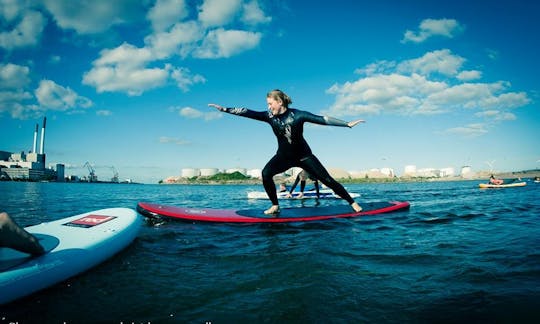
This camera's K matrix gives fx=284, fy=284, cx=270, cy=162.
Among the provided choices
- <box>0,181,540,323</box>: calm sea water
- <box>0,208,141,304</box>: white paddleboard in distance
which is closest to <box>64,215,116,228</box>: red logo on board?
<box>0,208,141,304</box>: white paddleboard in distance

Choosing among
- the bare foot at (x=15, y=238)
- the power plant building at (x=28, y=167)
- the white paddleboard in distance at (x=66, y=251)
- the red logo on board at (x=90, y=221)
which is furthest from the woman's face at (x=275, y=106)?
the power plant building at (x=28, y=167)

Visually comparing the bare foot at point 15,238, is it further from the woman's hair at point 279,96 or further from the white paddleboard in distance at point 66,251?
the woman's hair at point 279,96

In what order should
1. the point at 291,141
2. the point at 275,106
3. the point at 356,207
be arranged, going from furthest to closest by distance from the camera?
the point at 356,207 → the point at 291,141 → the point at 275,106

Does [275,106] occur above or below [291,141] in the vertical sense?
above

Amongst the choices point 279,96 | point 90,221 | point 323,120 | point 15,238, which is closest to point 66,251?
point 15,238

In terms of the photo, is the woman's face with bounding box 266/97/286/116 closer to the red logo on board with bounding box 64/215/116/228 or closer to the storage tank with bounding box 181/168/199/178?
the red logo on board with bounding box 64/215/116/228

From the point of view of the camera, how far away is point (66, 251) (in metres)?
3.41

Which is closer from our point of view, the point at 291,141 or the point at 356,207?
the point at 291,141

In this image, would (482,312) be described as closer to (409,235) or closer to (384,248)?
(384,248)

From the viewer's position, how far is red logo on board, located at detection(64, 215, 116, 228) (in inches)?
185

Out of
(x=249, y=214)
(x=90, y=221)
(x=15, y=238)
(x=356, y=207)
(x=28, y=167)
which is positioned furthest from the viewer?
(x=28, y=167)

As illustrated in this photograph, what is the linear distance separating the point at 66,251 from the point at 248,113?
4.86 metres

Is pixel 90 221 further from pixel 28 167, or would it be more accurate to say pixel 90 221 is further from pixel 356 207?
pixel 28 167

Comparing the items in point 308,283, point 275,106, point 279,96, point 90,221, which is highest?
point 279,96
